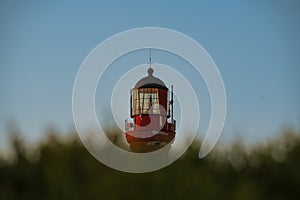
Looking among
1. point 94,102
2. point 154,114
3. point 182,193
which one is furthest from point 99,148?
point 154,114

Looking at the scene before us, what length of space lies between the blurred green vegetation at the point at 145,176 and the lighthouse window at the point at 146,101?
1016 centimetres

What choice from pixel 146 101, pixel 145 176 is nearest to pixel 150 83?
pixel 146 101

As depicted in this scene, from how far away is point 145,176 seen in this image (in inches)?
149

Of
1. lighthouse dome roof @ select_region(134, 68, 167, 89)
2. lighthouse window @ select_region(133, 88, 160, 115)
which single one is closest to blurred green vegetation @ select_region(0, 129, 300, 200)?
lighthouse dome roof @ select_region(134, 68, 167, 89)

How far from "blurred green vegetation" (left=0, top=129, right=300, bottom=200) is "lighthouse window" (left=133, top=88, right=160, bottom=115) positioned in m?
10.2

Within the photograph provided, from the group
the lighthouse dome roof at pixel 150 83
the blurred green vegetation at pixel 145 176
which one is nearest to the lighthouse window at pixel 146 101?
the lighthouse dome roof at pixel 150 83

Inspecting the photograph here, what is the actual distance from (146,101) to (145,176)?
1124 cm

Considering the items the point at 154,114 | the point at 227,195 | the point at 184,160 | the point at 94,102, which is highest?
the point at 154,114

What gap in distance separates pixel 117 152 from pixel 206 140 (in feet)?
3.25

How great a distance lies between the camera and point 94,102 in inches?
211

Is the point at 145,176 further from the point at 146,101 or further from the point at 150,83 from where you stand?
the point at 146,101

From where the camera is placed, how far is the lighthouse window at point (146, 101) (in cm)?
1459

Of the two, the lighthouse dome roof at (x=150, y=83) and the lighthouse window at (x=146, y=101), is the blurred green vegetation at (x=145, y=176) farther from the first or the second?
the lighthouse window at (x=146, y=101)

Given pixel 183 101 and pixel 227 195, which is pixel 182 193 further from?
pixel 183 101
